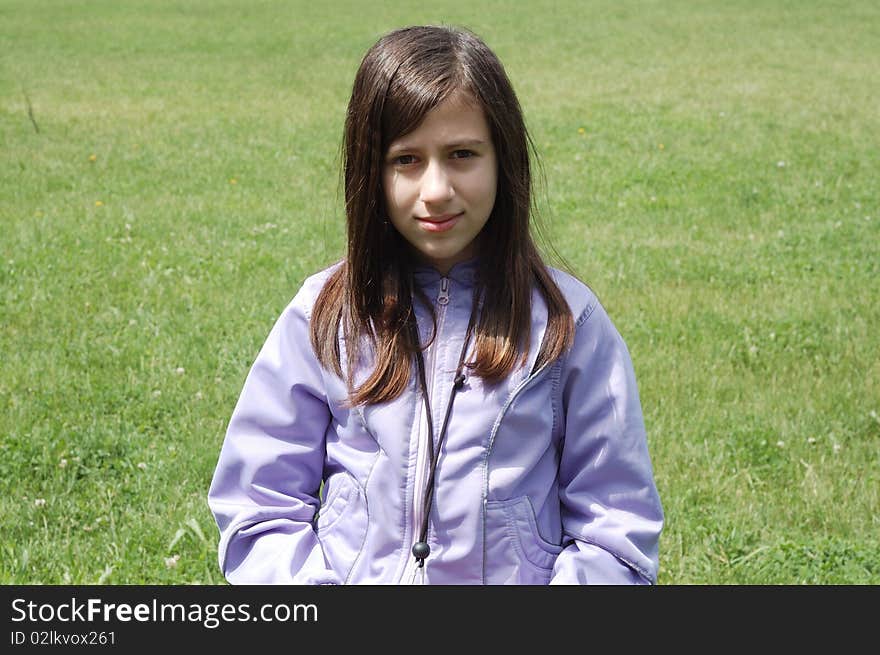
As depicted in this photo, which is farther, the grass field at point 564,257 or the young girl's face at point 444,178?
the grass field at point 564,257

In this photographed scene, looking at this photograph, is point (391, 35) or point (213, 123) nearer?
point (391, 35)

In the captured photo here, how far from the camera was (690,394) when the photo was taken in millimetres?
4684

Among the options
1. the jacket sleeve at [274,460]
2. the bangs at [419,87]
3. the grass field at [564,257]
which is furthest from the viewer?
the grass field at [564,257]

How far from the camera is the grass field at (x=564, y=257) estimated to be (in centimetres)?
372

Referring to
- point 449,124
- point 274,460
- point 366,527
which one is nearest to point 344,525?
point 366,527

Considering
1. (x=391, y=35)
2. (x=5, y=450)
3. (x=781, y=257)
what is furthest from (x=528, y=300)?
(x=781, y=257)

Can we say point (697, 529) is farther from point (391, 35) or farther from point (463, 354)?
point (391, 35)

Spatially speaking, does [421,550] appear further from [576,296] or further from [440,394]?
[576,296]

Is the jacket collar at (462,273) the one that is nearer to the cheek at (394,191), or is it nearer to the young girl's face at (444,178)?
the young girl's face at (444,178)

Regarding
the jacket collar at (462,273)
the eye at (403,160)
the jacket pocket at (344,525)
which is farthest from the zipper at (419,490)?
the eye at (403,160)

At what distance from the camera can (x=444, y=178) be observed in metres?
2.05

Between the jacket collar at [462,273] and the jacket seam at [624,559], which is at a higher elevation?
the jacket collar at [462,273]

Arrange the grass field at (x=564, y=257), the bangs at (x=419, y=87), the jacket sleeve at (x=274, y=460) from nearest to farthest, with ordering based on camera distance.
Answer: the bangs at (x=419, y=87) < the jacket sleeve at (x=274, y=460) < the grass field at (x=564, y=257)

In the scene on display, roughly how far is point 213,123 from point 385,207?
9546mm
